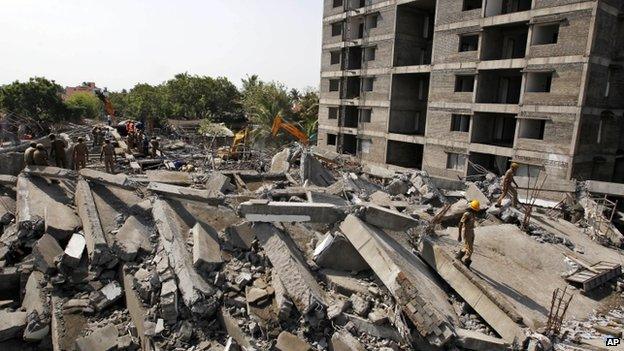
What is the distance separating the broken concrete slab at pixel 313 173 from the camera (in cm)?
1432

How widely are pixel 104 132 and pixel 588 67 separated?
75.3 feet

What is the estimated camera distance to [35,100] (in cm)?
3519

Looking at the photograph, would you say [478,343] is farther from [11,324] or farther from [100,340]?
[11,324]

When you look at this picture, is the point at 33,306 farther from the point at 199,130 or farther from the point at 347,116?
A: the point at 199,130

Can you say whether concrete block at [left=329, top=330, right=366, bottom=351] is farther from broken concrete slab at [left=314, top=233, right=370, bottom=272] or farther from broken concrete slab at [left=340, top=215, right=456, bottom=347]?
broken concrete slab at [left=314, top=233, right=370, bottom=272]

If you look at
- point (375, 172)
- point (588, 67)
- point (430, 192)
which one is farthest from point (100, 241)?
point (588, 67)

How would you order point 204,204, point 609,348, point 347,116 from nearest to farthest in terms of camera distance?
point 609,348 < point 204,204 < point 347,116

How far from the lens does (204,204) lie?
8969 millimetres

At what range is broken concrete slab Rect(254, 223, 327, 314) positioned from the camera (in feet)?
20.0

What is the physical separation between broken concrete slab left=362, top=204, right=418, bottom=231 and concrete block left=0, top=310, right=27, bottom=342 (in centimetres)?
613

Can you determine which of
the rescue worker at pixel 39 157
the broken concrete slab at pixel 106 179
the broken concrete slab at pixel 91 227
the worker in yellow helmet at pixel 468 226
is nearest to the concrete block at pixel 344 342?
the worker in yellow helmet at pixel 468 226

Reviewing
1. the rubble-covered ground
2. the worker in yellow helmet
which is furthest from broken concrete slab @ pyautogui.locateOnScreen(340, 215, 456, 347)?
the worker in yellow helmet

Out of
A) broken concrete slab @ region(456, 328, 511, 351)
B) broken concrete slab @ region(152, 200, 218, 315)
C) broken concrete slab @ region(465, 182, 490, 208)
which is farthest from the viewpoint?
broken concrete slab @ region(465, 182, 490, 208)

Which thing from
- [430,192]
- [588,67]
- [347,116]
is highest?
[588,67]
